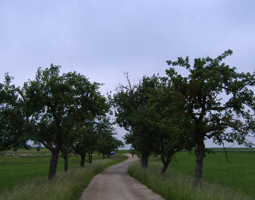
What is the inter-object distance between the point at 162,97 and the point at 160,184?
222 inches

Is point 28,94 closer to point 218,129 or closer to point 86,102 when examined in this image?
point 86,102

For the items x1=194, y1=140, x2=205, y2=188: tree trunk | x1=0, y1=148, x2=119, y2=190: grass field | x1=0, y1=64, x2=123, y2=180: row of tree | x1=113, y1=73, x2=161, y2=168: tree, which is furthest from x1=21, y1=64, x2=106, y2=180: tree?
x1=113, y1=73, x2=161, y2=168: tree

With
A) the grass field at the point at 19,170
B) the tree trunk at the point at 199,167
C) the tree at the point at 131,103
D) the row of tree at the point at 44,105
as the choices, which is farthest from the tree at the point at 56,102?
the tree at the point at 131,103

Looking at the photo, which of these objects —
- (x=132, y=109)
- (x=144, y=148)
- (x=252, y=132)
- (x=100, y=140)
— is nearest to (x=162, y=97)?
(x=252, y=132)

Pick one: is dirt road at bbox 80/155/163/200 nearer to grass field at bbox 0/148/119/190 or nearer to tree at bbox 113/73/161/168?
grass field at bbox 0/148/119/190

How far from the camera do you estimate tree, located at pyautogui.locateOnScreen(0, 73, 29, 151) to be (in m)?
15.0

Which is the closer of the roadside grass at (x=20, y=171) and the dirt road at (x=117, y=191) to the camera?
the dirt road at (x=117, y=191)

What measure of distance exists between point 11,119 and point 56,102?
3.23 m

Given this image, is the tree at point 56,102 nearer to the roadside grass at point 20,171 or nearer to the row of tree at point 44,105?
the row of tree at point 44,105

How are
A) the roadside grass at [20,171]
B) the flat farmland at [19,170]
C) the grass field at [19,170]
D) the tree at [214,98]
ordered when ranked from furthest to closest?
the roadside grass at [20,171], the grass field at [19,170], the flat farmland at [19,170], the tree at [214,98]

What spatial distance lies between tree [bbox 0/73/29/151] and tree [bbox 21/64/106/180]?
63 cm

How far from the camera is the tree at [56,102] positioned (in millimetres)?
14625

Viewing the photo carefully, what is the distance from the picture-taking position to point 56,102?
50.0 feet

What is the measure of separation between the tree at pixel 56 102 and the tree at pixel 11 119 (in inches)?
24.7
